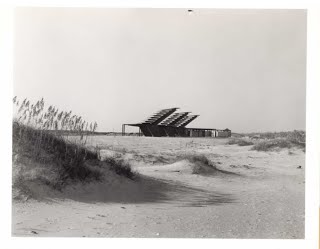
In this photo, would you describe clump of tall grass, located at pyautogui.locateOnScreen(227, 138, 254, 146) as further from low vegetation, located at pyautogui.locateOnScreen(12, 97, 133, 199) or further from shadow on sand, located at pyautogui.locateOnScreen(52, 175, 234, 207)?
low vegetation, located at pyautogui.locateOnScreen(12, 97, 133, 199)

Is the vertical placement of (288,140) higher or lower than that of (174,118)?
lower

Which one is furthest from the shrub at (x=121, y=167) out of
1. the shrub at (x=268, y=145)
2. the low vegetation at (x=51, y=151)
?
the shrub at (x=268, y=145)

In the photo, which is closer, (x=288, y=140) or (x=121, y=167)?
(x=288, y=140)

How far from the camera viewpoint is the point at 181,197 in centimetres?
454

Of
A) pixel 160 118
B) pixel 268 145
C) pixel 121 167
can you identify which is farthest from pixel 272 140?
pixel 121 167

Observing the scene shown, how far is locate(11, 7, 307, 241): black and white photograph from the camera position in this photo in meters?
4.41

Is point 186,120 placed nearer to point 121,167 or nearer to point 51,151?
point 121,167

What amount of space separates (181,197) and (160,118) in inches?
29.0

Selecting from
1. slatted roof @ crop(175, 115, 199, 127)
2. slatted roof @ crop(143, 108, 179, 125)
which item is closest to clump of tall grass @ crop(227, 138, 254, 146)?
slatted roof @ crop(175, 115, 199, 127)

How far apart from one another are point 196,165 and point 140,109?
0.72 m

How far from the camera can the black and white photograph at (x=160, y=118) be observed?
4.41 metres
